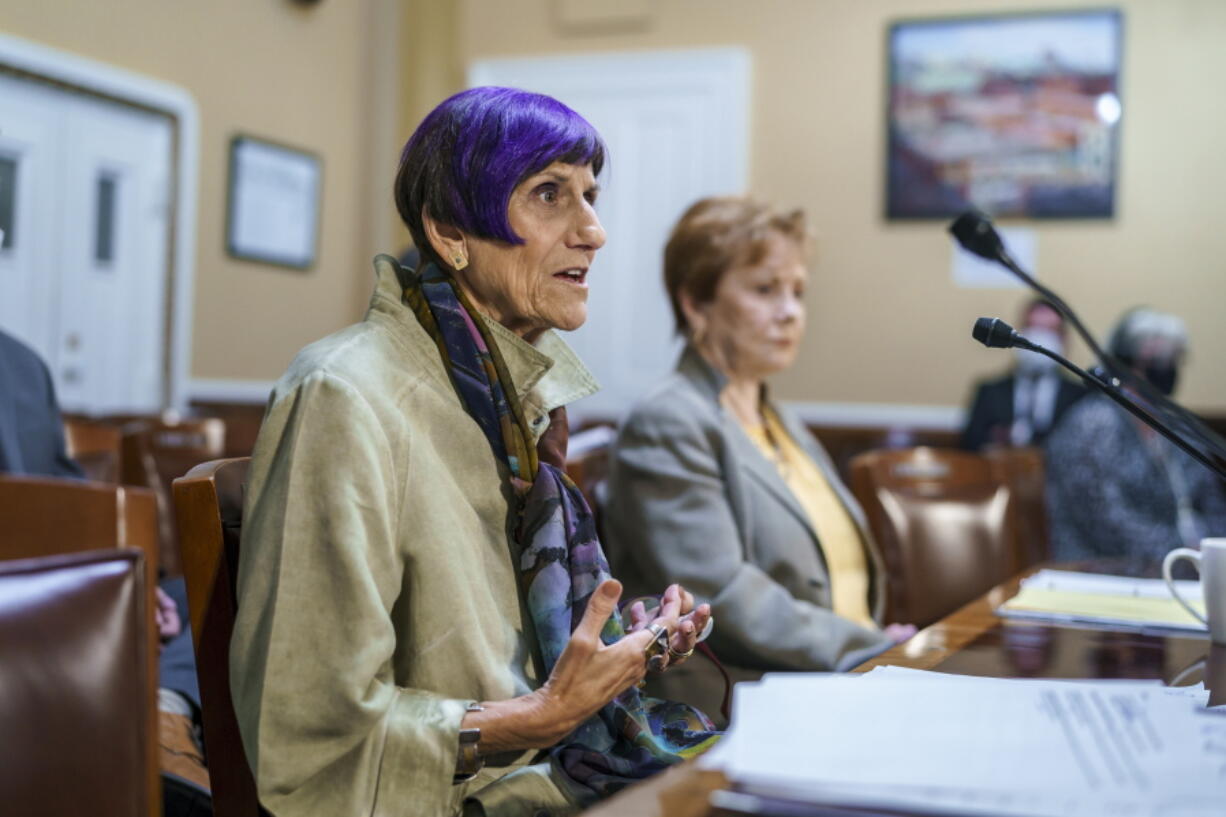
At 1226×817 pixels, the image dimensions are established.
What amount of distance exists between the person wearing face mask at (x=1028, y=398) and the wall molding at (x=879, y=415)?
1.12 ft

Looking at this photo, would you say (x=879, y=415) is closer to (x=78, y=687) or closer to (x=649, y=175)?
(x=649, y=175)

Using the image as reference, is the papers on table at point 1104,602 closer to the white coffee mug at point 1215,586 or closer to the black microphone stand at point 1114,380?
the white coffee mug at point 1215,586

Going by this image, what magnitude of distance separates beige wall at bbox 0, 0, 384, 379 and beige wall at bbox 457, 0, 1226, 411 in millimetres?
908

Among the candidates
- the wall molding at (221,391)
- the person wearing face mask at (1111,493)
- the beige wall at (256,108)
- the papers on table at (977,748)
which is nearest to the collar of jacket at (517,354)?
the papers on table at (977,748)

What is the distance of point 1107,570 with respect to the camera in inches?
83.0

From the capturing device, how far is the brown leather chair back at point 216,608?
1012 millimetres

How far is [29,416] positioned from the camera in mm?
2086

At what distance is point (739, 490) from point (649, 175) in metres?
4.07

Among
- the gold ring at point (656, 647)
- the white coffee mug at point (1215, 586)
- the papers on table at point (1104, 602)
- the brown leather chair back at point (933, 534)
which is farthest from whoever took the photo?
the brown leather chair back at point (933, 534)

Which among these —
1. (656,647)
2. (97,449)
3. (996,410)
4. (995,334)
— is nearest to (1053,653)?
(995,334)

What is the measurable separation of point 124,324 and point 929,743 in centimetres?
458

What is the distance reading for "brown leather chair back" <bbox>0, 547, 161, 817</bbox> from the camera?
832 millimetres

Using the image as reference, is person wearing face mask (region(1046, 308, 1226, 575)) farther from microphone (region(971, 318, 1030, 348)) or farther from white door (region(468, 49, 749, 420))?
white door (region(468, 49, 749, 420))

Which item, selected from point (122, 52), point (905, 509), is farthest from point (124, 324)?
point (905, 509)
